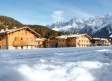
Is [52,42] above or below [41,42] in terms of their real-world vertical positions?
Answer: below

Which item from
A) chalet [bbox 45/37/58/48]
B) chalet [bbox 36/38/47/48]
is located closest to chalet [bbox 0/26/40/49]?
chalet [bbox 45/37/58/48]

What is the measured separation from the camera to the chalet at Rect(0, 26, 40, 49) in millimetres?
25781

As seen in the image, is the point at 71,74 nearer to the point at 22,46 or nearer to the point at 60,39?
the point at 22,46

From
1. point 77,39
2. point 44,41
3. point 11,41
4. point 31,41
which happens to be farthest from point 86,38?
point 11,41

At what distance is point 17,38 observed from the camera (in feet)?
90.0

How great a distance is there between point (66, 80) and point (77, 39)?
41836 millimetres

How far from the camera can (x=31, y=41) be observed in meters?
30.7

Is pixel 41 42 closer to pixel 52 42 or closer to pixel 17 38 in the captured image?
pixel 52 42

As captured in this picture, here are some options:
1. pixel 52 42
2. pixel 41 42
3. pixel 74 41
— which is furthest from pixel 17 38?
pixel 41 42

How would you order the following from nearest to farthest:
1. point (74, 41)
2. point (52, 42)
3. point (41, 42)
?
point (74, 41), point (52, 42), point (41, 42)

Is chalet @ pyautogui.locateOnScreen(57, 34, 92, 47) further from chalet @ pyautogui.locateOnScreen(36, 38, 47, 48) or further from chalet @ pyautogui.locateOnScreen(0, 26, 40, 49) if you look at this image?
chalet @ pyautogui.locateOnScreen(0, 26, 40, 49)

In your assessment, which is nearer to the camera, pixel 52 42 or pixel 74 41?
pixel 74 41

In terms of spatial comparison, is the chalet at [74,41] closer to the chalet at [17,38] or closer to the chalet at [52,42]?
the chalet at [52,42]

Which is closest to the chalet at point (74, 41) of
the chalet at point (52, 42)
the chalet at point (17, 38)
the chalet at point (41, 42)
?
the chalet at point (52, 42)
